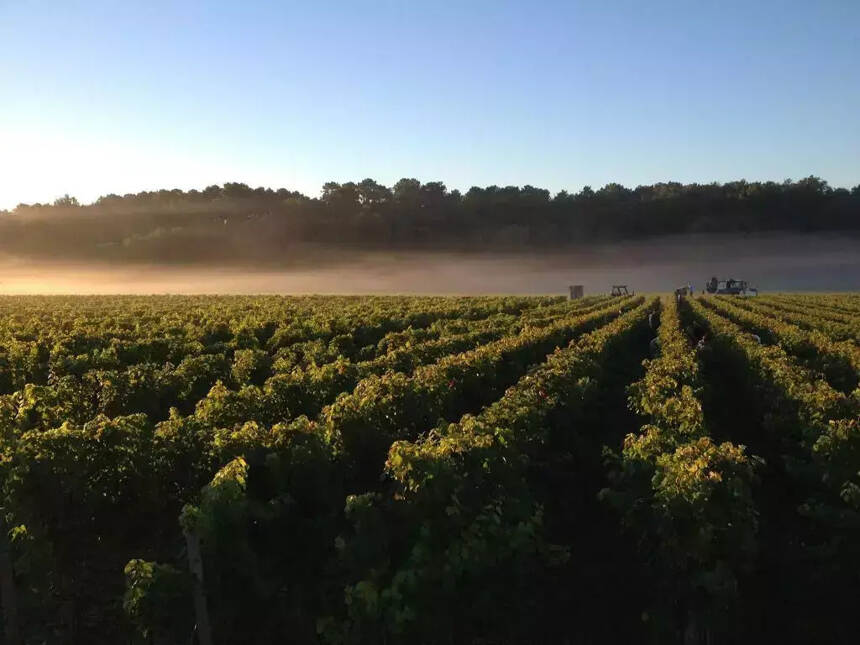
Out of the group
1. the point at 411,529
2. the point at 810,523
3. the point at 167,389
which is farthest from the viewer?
the point at 167,389

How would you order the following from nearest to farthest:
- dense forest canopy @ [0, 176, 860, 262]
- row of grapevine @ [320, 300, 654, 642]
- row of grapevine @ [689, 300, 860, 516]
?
row of grapevine @ [320, 300, 654, 642], row of grapevine @ [689, 300, 860, 516], dense forest canopy @ [0, 176, 860, 262]

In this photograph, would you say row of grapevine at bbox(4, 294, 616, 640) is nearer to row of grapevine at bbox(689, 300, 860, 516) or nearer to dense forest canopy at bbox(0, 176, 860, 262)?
row of grapevine at bbox(689, 300, 860, 516)

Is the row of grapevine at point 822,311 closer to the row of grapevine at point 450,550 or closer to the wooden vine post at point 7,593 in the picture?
the row of grapevine at point 450,550

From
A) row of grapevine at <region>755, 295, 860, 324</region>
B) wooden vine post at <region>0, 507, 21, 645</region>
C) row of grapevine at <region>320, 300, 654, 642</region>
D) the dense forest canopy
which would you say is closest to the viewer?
row of grapevine at <region>320, 300, 654, 642</region>

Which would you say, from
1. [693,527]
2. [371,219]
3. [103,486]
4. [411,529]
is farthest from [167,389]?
[371,219]

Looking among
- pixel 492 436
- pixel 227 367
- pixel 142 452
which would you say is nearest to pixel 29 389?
pixel 142 452

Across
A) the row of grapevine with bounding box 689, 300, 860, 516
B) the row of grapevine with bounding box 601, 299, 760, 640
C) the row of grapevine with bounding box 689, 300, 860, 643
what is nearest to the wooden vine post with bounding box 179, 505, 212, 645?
the row of grapevine with bounding box 601, 299, 760, 640

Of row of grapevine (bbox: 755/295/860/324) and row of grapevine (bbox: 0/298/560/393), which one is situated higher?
row of grapevine (bbox: 0/298/560/393)

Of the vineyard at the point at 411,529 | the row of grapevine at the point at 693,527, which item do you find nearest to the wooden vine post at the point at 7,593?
the vineyard at the point at 411,529

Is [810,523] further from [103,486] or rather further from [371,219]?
[371,219]
